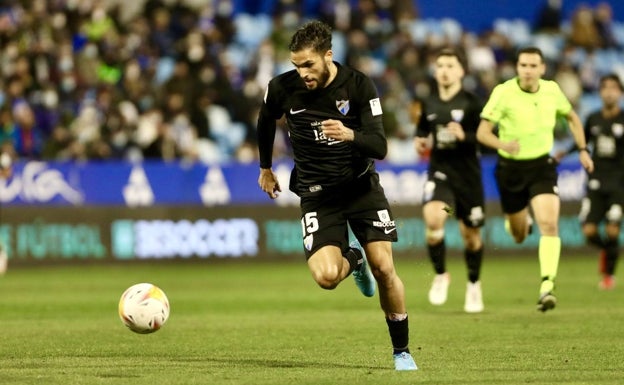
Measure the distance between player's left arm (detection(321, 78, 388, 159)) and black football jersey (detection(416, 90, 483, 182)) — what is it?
18.2 ft

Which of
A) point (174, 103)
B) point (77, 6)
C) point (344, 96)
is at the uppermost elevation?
point (77, 6)

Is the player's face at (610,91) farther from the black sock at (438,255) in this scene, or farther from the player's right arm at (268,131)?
the player's right arm at (268,131)

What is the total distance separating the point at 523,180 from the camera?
13875mm

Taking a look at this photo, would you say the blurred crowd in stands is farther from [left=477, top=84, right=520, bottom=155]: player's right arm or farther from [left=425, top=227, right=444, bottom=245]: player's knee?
[left=477, top=84, right=520, bottom=155]: player's right arm

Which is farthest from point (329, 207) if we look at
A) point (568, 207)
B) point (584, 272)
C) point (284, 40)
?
point (284, 40)

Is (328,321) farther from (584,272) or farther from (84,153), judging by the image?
(84,153)

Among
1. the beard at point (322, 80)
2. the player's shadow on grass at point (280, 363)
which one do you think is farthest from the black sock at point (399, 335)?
the beard at point (322, 80)

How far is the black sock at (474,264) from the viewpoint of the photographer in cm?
1458

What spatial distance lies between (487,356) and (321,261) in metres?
1.70

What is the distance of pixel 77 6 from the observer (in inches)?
992

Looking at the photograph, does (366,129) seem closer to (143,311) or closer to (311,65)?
(311,65)

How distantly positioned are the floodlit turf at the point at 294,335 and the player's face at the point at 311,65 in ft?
6.65

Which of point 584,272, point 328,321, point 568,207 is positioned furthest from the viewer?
point 568,207

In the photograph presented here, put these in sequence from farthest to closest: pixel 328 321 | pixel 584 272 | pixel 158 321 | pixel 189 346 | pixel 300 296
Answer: pixel 584 272, pixel 300 296, pixel 328 321, pixel 189 346, pixel 158 321
